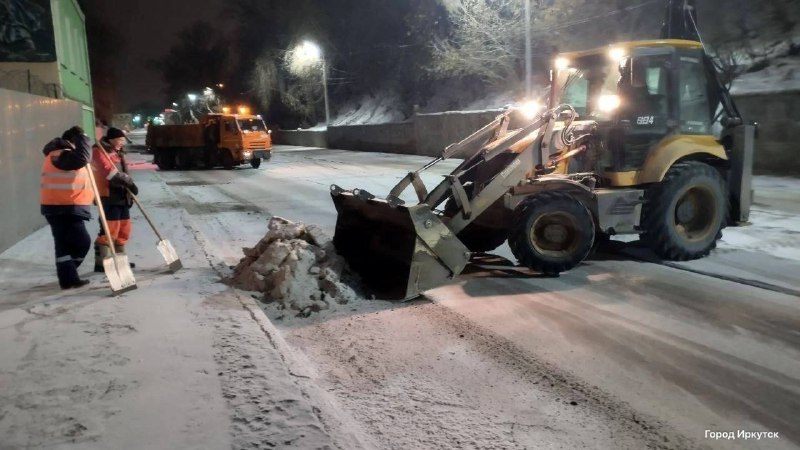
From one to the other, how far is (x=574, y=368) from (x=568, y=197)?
288 centimetres

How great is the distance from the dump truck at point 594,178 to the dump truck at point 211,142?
19.9 m

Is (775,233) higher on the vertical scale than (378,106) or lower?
lower

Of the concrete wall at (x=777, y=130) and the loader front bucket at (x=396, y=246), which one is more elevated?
the concrete wall at (x=777, y=130)

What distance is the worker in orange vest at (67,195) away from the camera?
20.9ft

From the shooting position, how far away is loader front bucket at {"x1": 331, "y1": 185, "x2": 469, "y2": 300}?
6.26 metres

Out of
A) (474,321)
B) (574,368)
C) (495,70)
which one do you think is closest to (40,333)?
(474,321)

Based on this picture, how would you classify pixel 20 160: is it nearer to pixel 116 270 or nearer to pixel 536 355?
pixel 116 270

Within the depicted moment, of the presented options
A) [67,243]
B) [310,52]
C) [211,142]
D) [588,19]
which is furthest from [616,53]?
[310,52]

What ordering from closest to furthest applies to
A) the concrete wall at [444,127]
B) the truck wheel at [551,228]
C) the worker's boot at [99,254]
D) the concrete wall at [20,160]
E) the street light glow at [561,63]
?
the truck wheel at [551,228] < the worker's boot at [99,254] < the street light glow at [561,63] < the concrete wall at [20,160] < the concrete wall at [444,127]

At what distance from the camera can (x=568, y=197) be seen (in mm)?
7090

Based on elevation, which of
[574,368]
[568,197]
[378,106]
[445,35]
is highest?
[445,35]

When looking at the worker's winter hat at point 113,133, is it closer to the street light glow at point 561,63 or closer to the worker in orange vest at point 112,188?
the worker in orange vest at point 112,188

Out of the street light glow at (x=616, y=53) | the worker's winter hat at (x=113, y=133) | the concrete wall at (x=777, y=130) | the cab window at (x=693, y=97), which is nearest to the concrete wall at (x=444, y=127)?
the concrete wall at (x=777, y=130)

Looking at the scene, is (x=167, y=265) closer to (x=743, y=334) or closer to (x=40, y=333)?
(x=40, y=333)
